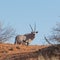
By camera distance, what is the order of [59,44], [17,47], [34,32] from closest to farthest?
[59,44] < [17,47] < [34,32]

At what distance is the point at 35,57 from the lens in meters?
22.9

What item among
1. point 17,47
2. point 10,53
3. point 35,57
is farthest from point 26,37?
point 35,57

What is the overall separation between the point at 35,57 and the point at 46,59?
814mm

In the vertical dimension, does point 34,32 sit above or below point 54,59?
above

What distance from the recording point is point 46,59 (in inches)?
886

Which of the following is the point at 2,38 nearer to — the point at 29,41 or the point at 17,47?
the point at 29,41

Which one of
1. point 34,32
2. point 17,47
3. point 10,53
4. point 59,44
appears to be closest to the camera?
point 59,44

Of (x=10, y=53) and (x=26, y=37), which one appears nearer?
(x=10, y=53)

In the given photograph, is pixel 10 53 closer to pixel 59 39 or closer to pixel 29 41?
pixel 59 39

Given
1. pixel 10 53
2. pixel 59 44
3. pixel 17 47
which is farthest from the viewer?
pixel 17 47

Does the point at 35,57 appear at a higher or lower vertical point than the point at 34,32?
lower

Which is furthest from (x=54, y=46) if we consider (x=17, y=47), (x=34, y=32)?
(x=34, y=32)

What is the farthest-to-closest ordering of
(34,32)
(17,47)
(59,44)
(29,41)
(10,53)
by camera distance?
1. (34,32)
2. (29,41)
3. (17,47)
4. (10,53)
5. (59,44)

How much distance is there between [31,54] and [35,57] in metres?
0.58
